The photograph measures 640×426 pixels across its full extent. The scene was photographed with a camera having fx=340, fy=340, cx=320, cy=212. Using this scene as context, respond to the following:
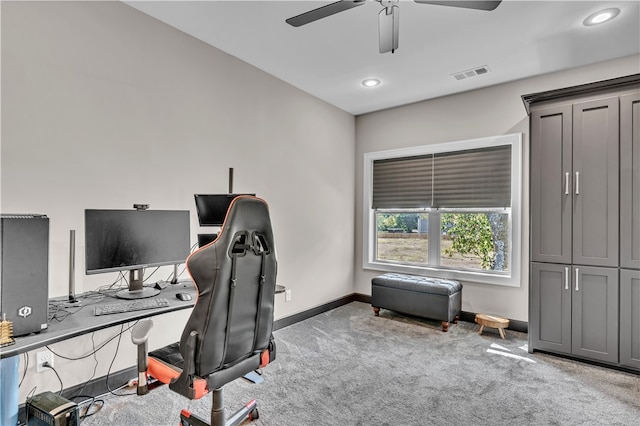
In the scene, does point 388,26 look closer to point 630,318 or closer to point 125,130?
point 125,130

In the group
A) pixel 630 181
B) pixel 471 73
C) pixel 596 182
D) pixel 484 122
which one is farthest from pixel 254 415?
pixel 484 122

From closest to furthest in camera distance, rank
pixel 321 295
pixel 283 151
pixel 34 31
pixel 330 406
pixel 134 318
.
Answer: pixel 134 318
pixel 34 31
pixel 330 406
pixel 283 151
pixel 321 295

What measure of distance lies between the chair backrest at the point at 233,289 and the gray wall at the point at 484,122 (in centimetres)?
322

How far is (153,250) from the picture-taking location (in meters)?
2.39

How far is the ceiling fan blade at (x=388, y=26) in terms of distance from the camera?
2.10 meters

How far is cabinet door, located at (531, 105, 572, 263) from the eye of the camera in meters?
3.04

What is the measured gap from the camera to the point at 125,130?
8.43 ft

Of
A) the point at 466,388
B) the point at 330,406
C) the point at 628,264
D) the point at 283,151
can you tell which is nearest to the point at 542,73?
the point at 628,264

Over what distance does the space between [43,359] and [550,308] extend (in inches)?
156

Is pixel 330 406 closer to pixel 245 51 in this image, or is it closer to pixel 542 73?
pixel 245 51

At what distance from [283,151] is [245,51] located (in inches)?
44.6

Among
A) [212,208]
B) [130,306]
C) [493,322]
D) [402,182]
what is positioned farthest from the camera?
[402,182]

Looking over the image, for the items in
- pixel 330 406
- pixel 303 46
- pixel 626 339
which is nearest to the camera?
pixel 330 406

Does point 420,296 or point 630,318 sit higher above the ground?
point 630,318
